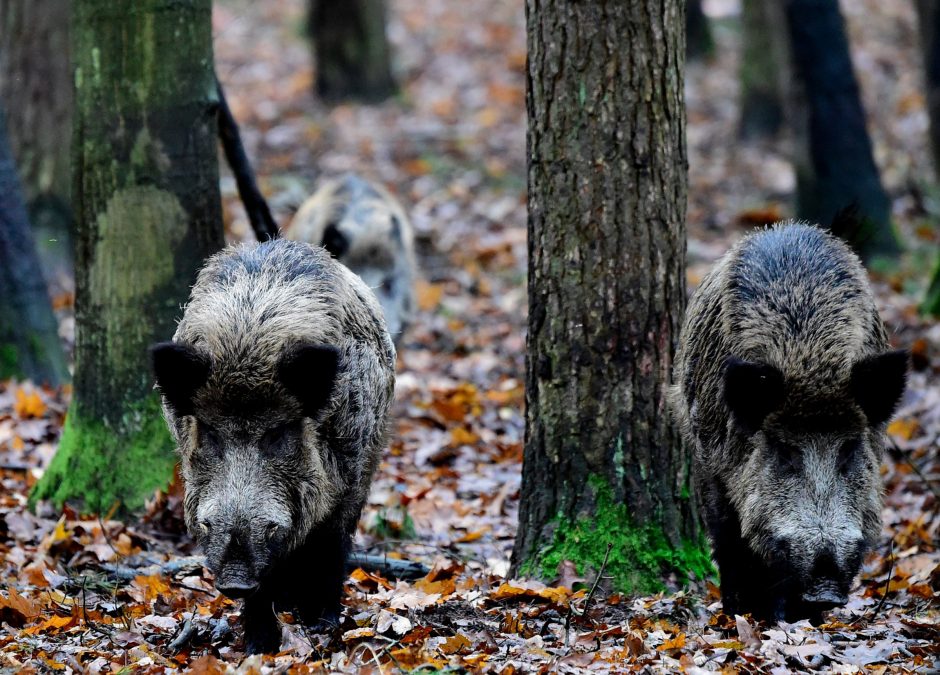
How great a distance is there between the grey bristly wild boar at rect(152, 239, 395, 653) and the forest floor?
0.34m

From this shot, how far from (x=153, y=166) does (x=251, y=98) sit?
49.6 ft

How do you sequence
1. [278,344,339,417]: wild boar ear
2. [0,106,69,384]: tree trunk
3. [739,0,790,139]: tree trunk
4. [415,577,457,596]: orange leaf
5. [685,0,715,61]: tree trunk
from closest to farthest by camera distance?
[278,344,339,417]: wild boar ear
[415,577,457,596]: orange leaf
[0,106,69,384]: tree trunk
[739,0,790,139]: tree trunk
[685,0,715,61]: tree trunk

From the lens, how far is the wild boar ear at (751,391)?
5.65m

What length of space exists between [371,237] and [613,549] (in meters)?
7.54

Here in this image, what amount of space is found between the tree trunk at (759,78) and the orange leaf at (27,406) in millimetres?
13316

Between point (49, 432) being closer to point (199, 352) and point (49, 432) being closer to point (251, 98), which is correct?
point (199, 352)

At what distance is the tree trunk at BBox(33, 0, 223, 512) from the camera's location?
704 cm

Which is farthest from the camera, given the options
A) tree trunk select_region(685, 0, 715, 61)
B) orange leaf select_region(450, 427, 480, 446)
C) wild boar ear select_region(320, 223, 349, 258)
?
tree trunk select_region(685, 0, 715, 61)

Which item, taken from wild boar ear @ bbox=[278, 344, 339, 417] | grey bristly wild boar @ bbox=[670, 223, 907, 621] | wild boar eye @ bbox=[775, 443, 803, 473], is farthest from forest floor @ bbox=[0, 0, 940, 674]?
wild boar ear @ bbox=[278, 344, 339, 417]

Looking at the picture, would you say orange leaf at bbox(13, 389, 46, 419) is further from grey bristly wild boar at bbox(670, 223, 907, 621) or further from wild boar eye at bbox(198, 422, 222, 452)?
grey bristly wild boar at bbox(670, 223, 907, 621)

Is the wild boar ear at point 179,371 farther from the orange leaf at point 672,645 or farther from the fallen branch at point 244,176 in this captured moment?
the orange leaf at point 672,645

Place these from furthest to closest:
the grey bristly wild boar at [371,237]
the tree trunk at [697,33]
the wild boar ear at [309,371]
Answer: the tree trunk at [697,33] → the grey bristly wild boar at [371,237] → the wild boar ear at [309,371]

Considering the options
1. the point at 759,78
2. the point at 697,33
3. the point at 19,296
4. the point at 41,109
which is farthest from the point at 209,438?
the point at 697,33

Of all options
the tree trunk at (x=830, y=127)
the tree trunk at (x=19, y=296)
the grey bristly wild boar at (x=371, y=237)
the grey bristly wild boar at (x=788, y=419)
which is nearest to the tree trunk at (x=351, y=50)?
the grey bristly wild boar at (x=371, y=237)
